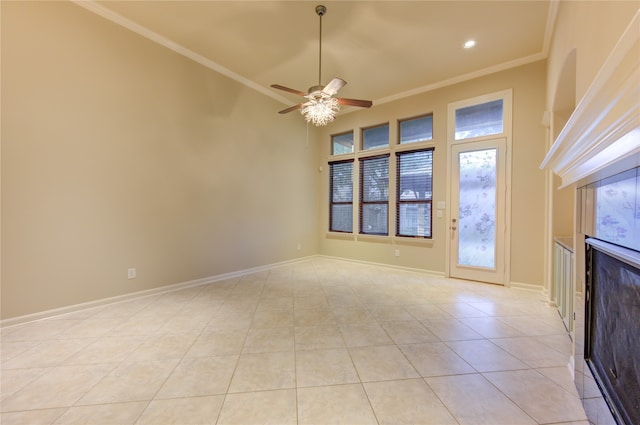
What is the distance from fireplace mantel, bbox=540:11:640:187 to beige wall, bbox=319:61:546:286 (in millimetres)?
2974

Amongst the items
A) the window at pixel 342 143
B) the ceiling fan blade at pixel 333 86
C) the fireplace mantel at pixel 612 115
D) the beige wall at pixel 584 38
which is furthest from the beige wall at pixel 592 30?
the window at pixel 342 143

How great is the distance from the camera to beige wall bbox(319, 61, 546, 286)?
365 centimetres

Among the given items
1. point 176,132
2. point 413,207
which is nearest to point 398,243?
point 413,207

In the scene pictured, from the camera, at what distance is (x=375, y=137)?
5.39 meters

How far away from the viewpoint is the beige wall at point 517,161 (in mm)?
3648

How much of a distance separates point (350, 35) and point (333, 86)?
1055 mm

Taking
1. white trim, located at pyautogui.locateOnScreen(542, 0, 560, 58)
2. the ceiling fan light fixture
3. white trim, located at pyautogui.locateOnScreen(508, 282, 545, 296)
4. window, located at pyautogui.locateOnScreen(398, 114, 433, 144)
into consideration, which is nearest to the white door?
white trim, located at pyautogui.locateOnScreen(508, 282, 545, 296)

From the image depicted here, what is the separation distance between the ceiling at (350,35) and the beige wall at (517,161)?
0.71 ft

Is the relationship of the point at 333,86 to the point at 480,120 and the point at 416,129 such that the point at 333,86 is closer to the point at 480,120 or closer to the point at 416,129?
the point at 416,129

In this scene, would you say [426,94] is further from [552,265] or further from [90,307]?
[90,307]

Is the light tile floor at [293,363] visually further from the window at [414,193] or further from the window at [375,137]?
the window at [375,137]

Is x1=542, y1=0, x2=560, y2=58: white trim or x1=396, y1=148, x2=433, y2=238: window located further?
x1=396, y1=148, x2=433, y2=238: window

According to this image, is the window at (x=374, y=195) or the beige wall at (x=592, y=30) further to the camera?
the window at (x=374, y=195)

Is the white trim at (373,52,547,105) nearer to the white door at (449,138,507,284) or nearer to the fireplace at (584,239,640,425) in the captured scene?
the white door at (449,138,507,284)
